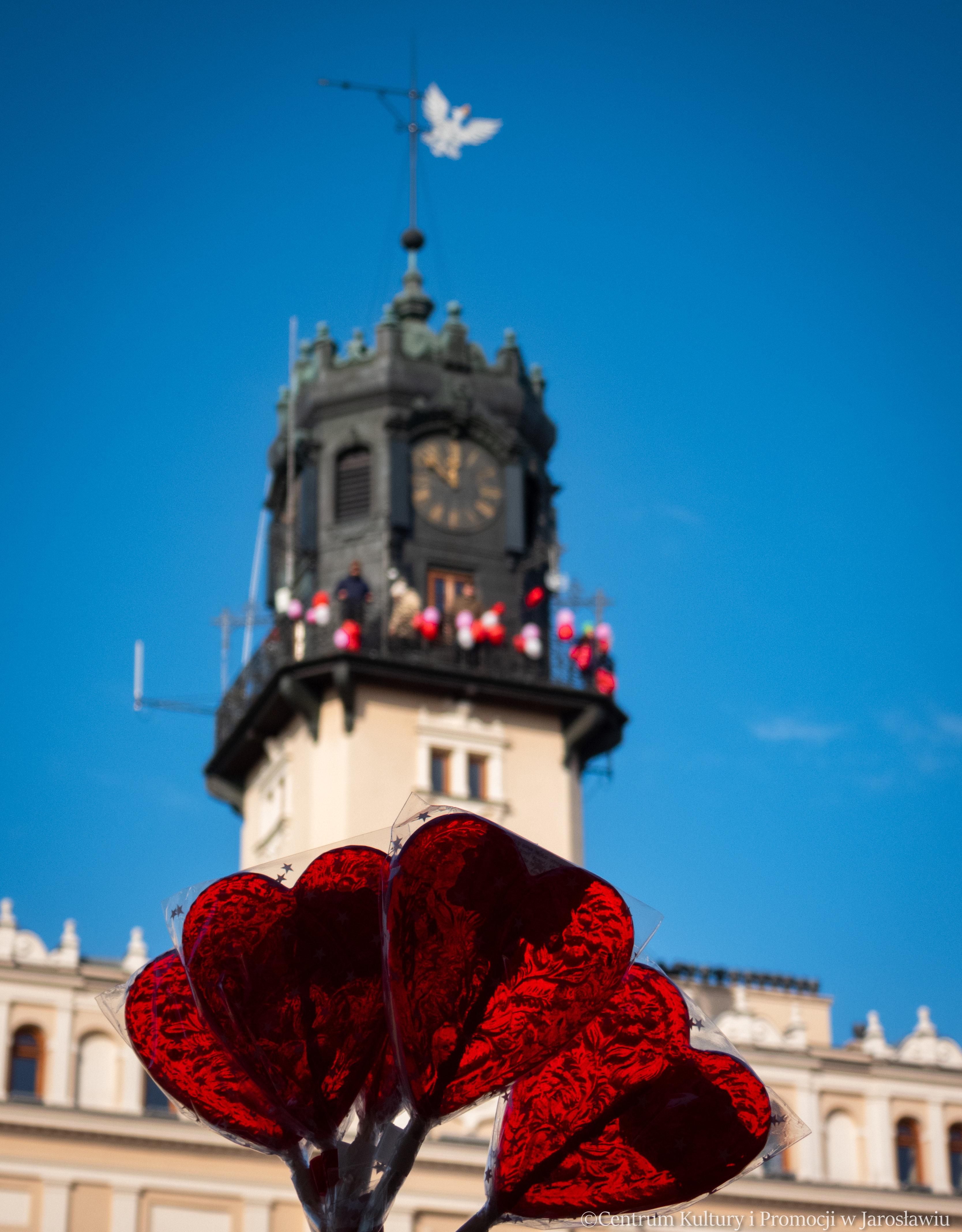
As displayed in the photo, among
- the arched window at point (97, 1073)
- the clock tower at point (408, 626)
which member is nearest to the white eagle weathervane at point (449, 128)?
the clock tower at point (408, 626)

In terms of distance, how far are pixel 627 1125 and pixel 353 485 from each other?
29.3 m

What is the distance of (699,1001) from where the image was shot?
44594 millimetres

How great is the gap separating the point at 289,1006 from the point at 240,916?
71 cm

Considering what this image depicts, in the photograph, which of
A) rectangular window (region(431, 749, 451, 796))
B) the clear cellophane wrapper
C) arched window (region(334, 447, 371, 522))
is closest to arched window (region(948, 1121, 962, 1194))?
rectangular window (region(431, 749, 451, 796))

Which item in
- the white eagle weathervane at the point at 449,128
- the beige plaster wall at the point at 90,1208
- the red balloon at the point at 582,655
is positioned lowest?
the beige plaster wall at the point at 90,1208

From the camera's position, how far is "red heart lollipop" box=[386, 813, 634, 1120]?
12.9 m

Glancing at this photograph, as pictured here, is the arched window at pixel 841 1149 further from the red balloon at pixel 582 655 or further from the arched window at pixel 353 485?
the arched window at pixel 353 485

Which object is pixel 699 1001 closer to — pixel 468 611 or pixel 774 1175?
pixel 774 1175

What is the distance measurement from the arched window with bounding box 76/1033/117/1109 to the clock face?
12940 mm

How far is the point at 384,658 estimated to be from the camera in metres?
39.8

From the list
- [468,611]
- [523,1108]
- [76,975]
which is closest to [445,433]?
[468,611]

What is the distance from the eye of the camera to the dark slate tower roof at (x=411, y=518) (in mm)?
40562

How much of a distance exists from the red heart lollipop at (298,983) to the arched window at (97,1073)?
24389mm

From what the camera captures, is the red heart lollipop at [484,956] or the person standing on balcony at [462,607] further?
the person standing on balcony at [462,607]
